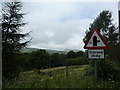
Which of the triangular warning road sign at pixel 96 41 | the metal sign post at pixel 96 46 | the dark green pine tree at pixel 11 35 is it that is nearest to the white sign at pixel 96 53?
the metal sign post at pixel 96 46

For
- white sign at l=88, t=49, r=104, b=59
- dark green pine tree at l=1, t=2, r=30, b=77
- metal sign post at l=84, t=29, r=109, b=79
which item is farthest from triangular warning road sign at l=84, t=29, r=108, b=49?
dark green pine tree at l=1, t=2, r=30, b=77

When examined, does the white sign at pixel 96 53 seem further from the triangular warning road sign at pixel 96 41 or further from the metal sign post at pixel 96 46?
the triangular warning road sign at pixel 96 41

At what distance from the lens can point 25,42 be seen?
69.7 feet

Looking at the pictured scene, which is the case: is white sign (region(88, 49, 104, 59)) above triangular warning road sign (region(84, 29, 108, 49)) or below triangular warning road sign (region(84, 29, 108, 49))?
below

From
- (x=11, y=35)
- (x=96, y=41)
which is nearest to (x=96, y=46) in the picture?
(x=96, y=41)

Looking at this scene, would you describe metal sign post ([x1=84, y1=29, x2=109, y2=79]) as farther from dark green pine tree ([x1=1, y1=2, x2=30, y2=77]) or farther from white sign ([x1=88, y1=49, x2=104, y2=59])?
dark green pine tree ([x1=1, y1=2, x2=30, y2=77])

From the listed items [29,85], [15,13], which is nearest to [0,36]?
[15,13]

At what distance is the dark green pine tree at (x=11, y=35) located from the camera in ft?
64.8

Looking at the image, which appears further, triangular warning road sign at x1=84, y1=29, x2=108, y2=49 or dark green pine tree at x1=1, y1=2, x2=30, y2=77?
dark green pine tree at x1=1, y1=2, x2=30, y2=77

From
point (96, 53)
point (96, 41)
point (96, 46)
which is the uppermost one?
point (96, 41)

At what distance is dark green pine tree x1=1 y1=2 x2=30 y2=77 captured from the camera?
19.8m

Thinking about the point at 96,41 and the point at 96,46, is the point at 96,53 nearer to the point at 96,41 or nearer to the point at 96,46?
the point at 96,46

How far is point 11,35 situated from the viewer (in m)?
20.3

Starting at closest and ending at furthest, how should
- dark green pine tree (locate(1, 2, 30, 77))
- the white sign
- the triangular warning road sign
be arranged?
the white sign < the triangular warning road sign < dark green pine tree (locate(1, 2, 30, 77))
